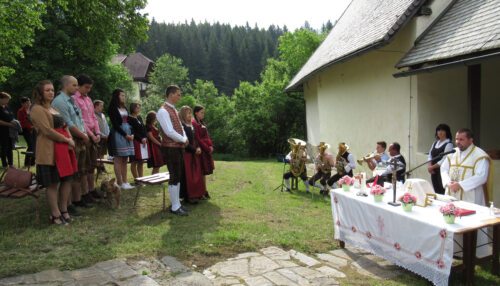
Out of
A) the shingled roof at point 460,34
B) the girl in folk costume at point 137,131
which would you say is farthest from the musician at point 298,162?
the girl in folk costume at point 137,131

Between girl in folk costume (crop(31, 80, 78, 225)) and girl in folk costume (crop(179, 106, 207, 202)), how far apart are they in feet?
6.95

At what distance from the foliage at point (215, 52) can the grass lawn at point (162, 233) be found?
232 ft

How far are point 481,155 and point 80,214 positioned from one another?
19.0 ft

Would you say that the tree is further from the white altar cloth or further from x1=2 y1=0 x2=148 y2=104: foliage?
the white altar cloth

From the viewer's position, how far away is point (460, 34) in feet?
24.5

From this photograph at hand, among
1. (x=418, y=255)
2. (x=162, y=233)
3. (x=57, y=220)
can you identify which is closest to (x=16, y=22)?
(x=57, y=220)

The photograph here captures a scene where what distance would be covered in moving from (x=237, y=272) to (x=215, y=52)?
7868 cm

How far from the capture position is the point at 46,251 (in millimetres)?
4789

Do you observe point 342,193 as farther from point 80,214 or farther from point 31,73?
point 31,73

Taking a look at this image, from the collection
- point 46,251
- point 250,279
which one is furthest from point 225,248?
point 46,251

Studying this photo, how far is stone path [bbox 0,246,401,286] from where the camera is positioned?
4094 millimetres

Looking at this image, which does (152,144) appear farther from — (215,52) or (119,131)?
(215,52)

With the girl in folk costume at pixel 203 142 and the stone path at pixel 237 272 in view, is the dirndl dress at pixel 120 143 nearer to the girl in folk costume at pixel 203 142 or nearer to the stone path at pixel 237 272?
the girl in folk costume at pixel 203 142

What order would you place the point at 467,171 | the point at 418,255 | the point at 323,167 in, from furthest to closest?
the point at 323,167
the point at 467,171
the point at 418,255
